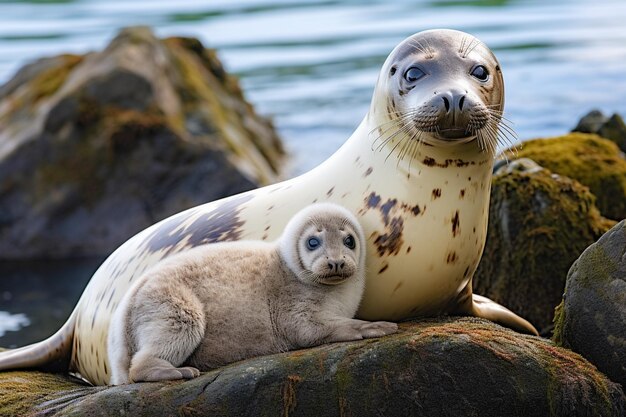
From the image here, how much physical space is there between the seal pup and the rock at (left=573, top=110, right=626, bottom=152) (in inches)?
252

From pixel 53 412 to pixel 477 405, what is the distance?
187cm

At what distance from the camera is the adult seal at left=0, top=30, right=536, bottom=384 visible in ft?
20.8

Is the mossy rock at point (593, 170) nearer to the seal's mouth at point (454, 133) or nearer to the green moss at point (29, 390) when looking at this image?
the seal's mouth at point (454, 133)

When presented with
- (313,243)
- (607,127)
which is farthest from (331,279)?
(607,127)

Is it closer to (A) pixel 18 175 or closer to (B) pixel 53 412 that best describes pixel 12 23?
(A) pixel 18 175

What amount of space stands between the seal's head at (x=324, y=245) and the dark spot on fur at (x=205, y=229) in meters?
0.69

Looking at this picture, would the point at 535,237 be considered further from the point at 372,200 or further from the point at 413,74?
the point at 413,74

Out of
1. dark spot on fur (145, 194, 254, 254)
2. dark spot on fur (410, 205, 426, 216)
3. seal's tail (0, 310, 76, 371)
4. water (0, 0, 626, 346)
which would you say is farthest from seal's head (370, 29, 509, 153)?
water (0, 0, 626, 346)

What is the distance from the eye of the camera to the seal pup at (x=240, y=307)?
589cm

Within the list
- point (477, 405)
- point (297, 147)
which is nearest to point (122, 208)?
point (297, 147)

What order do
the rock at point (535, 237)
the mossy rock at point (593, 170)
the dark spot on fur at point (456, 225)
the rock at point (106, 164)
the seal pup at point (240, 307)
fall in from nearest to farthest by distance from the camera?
1. the seal pup at point (240, 307)
2. the dark spot on fur at point (456, 225)
3. the rock at point (535, 237)
4. the mossy rock at point (593, 170)
5. the rock at point (106, 164)

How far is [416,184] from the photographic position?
6562 mm

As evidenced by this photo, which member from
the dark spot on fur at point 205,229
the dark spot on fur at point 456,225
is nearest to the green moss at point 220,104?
the dark spot on fur at point 205,229

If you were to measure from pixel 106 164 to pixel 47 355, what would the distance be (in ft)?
20.0
